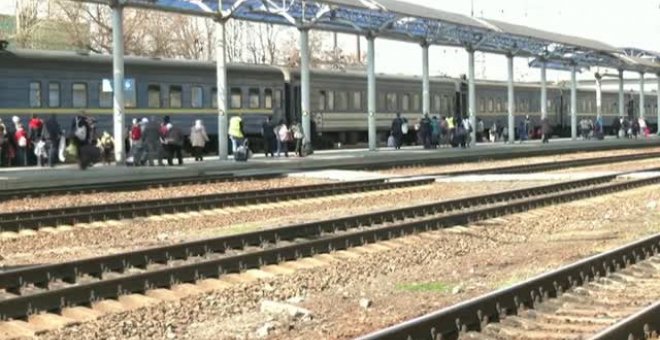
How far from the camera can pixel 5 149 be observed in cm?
2666

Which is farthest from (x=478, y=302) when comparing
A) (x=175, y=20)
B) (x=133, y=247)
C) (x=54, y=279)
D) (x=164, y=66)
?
(x=175, y=20)

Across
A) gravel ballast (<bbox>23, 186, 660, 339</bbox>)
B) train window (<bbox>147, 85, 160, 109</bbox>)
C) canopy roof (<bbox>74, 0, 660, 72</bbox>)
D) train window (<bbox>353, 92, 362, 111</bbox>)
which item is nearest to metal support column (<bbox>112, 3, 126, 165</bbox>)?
canopy roof (<bbox>74, 0, 660, 72</bbox>)

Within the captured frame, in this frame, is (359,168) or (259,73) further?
(259,73)

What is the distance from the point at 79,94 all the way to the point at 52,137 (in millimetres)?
2677

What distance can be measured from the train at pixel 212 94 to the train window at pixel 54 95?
0.03 m

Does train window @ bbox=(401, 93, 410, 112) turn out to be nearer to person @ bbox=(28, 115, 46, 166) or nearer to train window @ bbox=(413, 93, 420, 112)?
train window @ bbox=(413, 93, 420, 112)

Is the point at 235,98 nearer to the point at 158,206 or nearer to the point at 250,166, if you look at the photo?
the point at 250,166

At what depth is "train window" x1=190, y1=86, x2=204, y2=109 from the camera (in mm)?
31719

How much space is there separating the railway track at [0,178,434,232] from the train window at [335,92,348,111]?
18661mm

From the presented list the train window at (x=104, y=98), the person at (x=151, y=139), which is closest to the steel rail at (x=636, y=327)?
the person at (x=151, y=139)

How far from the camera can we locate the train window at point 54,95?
2716 cm

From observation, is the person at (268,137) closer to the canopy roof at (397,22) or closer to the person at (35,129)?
the canopy roof at (397,22)

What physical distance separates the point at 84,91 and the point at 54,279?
65.0ft

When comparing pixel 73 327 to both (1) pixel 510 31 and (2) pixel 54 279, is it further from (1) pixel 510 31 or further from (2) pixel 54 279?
(1) pixel 510 31
